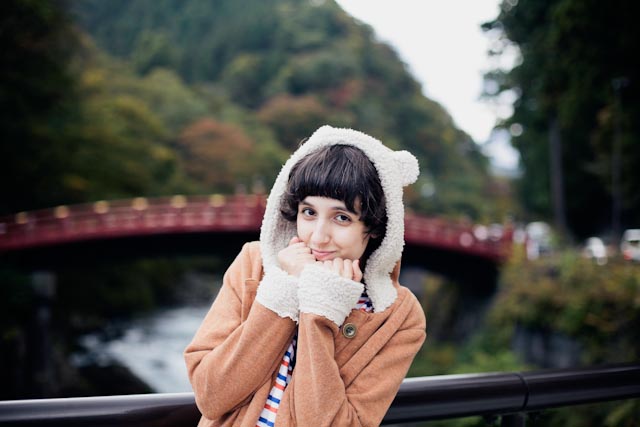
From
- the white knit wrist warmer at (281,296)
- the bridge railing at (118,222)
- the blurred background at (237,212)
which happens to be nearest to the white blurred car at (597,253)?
the blurred background at (237,212)

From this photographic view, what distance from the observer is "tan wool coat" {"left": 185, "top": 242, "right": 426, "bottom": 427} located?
1127mm

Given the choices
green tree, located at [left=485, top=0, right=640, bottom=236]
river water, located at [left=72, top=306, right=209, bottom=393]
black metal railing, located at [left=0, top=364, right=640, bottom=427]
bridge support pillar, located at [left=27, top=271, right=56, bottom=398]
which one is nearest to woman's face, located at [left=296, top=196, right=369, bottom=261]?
black metal railing, located at [left=0, top=364, right=640, bottom=427]

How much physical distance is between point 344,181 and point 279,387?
48 centimetres

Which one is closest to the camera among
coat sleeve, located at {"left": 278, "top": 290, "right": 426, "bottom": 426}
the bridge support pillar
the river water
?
coat sleeve, located at {"left": 278, "top": 290, "right": 426, "bottom": 426}

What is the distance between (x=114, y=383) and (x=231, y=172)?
47.8ft

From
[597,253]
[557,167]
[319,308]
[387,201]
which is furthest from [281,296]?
[557,167]

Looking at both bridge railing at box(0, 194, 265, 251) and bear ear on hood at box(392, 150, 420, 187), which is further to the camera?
bridge railing at box(0, 194, 265, 251)

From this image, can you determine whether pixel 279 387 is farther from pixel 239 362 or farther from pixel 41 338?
pixel 41 338

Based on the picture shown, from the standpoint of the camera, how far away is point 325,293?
115 centimetres

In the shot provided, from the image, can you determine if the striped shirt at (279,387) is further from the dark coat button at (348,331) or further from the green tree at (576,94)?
the green tree at (576,94)

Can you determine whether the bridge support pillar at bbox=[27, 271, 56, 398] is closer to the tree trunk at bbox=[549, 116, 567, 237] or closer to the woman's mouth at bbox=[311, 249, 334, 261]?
the woman's mouth at bbox=[311, 249, 334, 261]

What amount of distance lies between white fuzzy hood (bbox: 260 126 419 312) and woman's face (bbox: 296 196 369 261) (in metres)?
0.08

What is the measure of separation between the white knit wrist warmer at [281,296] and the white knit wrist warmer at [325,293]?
2 centimetres

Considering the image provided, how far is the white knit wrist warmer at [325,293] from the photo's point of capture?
3.76 feet
